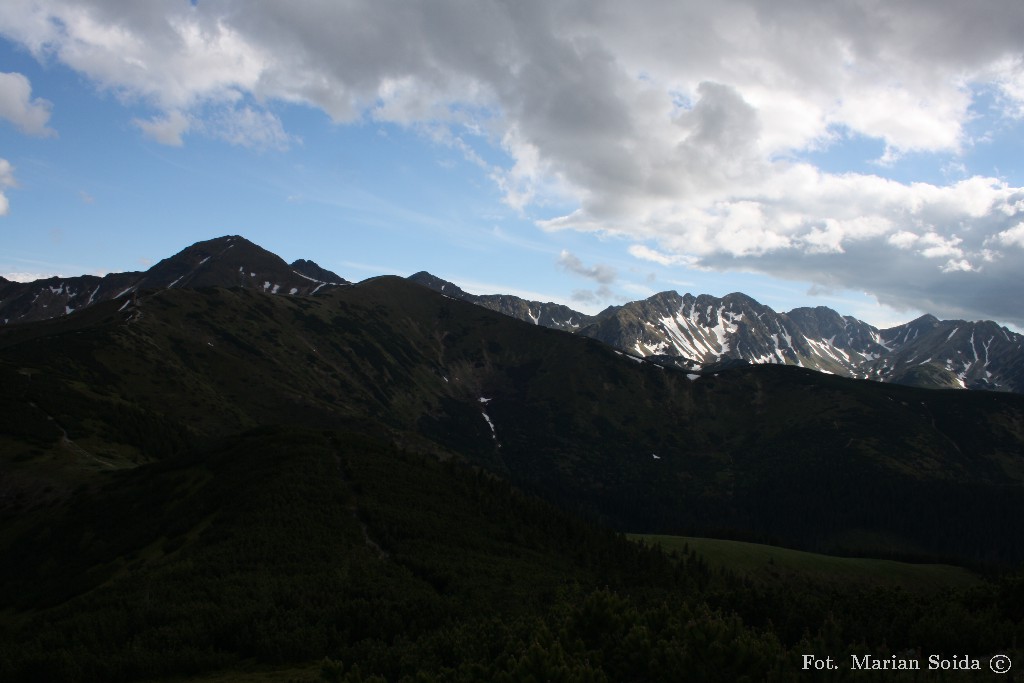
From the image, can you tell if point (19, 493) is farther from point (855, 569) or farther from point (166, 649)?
point (855, 569)

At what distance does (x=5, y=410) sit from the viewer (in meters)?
132

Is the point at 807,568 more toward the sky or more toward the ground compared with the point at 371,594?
more toward the ground

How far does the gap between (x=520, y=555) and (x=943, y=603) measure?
2665 inches
